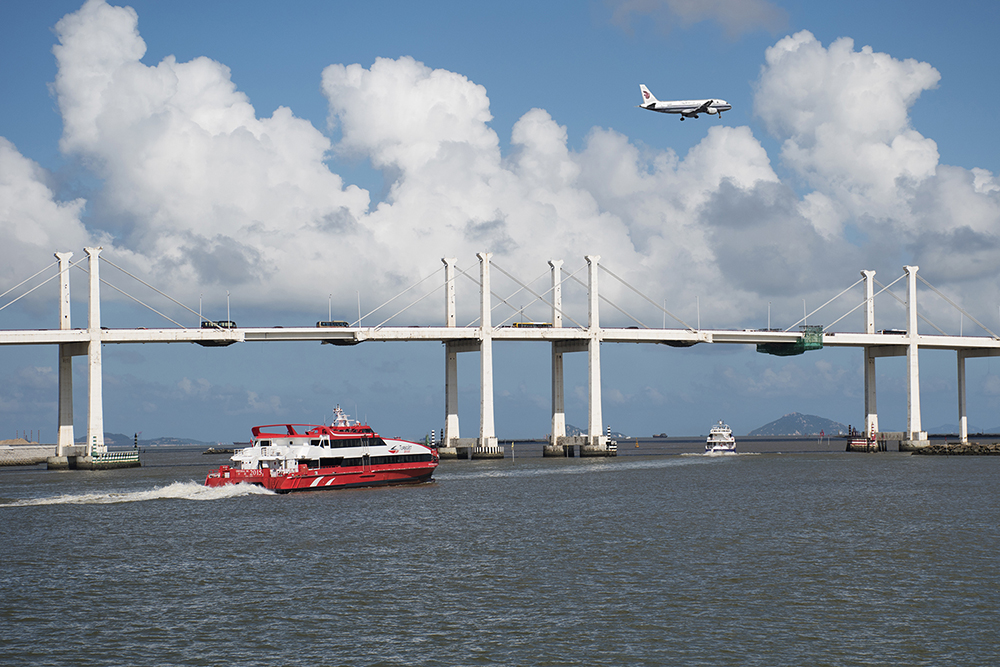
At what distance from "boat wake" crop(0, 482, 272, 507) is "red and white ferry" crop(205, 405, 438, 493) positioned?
744 mm

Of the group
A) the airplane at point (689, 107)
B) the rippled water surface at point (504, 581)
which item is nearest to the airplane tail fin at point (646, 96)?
the airplane at point (689, 107)

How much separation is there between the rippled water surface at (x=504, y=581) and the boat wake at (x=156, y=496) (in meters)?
0.66

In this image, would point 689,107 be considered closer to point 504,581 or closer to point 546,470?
point 546,470

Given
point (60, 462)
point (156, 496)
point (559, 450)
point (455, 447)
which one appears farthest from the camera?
point (559, 450)

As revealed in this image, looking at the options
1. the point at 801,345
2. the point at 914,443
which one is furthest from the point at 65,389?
the point at 914,443

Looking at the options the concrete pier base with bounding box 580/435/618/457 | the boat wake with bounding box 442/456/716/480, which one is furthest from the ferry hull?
the concrete pier base with bounding box 580/435/618/457

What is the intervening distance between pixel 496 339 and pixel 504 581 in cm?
7755

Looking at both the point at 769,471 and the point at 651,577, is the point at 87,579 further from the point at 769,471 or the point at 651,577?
the point at 769,471

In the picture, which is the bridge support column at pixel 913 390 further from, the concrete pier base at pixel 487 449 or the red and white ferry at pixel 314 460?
the red and white ferry at pixel 314 460

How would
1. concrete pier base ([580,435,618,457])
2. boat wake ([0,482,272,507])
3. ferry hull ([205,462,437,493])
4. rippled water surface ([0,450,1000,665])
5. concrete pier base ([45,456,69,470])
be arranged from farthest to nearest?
1. concrete pier base ([580,435,618,457])
2. concrete pier base ([45,456,69,470])
3. ferry hull ([205,462,437,493])
4. boat wake ([0,482,272,507])
5. rippled water surface ([0,450,1000,665])

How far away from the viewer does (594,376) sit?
361ft

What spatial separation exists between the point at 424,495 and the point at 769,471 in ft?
122

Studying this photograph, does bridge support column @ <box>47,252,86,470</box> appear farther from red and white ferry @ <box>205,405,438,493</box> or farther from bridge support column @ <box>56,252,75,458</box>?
red and white ferry @ <box>205,405,438,493</box>

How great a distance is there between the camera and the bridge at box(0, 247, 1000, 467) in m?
92.9
